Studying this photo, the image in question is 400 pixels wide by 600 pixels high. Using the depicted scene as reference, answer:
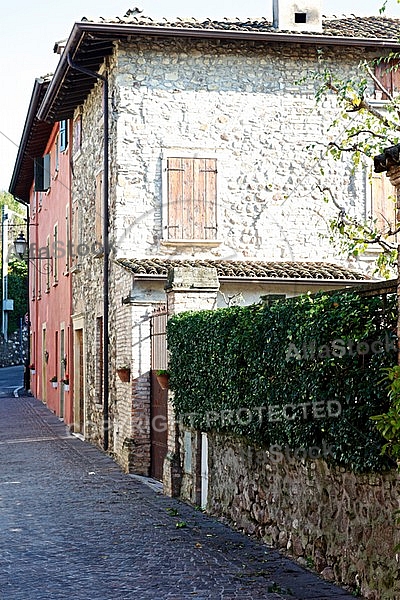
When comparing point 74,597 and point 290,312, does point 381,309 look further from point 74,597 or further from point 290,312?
point 74,597

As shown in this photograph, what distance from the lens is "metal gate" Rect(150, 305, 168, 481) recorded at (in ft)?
45.3

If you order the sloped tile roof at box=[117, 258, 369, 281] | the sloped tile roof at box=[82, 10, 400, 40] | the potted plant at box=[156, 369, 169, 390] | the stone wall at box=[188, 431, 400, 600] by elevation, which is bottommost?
the stone wall at box=[188, 431, 400, 600]

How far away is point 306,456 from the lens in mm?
8156

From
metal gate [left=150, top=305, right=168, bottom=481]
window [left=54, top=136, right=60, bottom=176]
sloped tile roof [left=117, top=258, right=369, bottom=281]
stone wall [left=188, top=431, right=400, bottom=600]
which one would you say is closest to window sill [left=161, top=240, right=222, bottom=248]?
sloped tile roof [left=117, top=258, right=369, bottom=281]

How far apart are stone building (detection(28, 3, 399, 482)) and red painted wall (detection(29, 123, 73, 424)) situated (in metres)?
5.77

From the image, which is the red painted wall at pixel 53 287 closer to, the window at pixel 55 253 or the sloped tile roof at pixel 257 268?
the window at pixel 55 253

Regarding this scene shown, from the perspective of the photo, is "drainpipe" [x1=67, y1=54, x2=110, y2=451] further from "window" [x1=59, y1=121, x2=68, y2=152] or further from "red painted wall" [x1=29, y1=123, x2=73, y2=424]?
"window" [x1=59, y1=121, x2=68, y2=152]

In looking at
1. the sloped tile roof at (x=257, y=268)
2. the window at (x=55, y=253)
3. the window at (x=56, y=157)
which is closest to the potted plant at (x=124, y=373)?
the sloped tile roof at (x=257, y=268)

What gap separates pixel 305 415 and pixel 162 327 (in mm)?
6058

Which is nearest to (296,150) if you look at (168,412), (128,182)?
(128,182)

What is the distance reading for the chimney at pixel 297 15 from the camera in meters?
18.0

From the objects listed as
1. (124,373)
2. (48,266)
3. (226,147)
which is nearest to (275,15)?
(226,147)

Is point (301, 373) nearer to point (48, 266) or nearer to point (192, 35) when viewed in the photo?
point (192, 35)

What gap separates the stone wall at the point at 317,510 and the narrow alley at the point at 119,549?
172 millimetres
